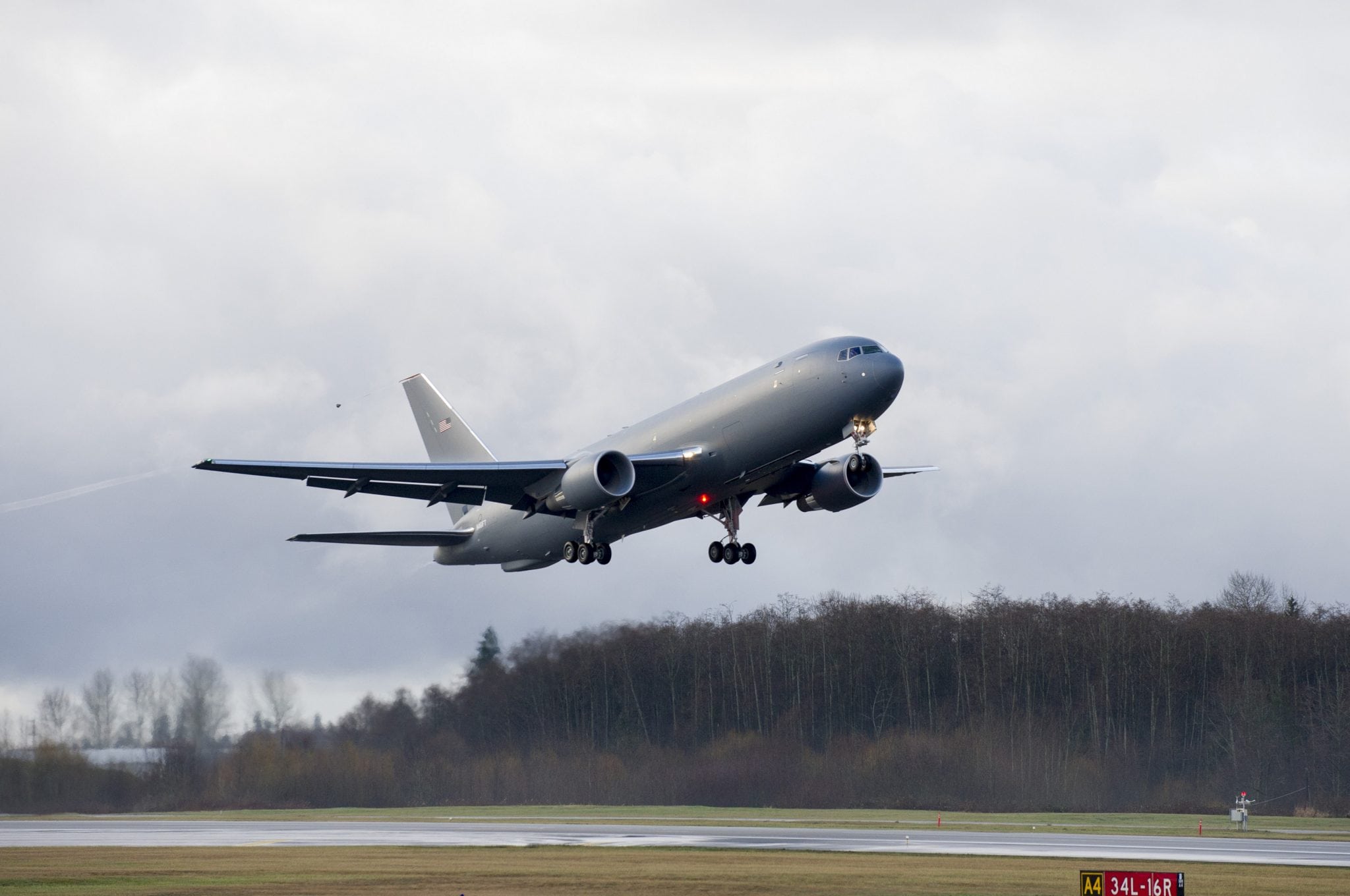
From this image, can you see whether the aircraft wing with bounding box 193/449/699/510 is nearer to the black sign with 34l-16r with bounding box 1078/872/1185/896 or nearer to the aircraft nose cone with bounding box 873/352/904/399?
the aircraft nose cone with bounding box 873/352/904/399

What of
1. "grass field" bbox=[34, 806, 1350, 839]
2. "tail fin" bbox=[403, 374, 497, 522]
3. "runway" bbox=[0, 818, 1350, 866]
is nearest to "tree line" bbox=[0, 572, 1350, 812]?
"grass field" bbox=[34, 806, 1350, 839]

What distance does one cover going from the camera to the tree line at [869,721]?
64.1 meters

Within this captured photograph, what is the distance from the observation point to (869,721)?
75.9m

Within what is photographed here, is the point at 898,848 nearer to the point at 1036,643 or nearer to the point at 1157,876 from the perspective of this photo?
the point at 1157,876

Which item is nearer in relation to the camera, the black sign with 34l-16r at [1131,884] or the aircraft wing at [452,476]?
the black sign with 34l-16r at [1131,884]

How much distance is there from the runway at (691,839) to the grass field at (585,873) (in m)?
2.17

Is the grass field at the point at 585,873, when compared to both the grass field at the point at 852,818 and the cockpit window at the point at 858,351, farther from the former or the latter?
the grass field at the point at 852,818

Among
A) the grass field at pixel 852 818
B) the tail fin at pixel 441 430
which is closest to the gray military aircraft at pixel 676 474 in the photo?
the tail fin at pixel 441 430

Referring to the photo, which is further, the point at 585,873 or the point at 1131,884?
the point at 585,873

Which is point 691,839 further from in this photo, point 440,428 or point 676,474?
point 440,428

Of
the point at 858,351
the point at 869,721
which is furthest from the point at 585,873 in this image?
the point at 869,721

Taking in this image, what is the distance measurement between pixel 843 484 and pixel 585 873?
13.8m

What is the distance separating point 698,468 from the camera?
39.0 metres

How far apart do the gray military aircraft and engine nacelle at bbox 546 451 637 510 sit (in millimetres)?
39
